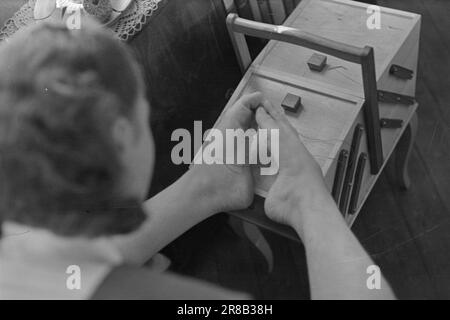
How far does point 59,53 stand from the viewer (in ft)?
1.46

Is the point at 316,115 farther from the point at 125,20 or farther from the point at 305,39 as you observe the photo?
the point at 125,20

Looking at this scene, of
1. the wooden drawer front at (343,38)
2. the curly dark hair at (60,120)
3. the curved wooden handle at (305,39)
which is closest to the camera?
the curly dark hair at (60,120)

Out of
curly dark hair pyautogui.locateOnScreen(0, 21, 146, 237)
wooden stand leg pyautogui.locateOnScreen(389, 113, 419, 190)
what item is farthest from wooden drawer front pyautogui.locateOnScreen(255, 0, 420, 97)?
curly dark hair pyautogui.locateOnScreen(0, 21, 146, 237)

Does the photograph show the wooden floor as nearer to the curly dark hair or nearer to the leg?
the leg

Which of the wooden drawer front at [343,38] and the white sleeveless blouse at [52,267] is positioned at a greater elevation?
the white sleeveless blouse at [52,267]

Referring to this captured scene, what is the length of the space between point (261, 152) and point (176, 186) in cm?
16

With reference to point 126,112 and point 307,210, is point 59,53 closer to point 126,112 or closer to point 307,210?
point 126,112

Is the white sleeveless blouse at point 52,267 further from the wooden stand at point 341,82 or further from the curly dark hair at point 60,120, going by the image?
the wooden stand at point 341,82

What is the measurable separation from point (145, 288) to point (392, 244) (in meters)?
0.81

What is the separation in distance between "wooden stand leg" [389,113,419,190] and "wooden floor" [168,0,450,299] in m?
0.02

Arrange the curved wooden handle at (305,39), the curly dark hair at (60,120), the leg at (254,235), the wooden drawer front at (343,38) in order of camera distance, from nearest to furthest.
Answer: the curly dark hair at (60,120) < the curved wooden handle at (305,39) < the wooden drawer front at (343,38) < the leg at (254,235)

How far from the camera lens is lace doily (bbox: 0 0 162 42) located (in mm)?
1043

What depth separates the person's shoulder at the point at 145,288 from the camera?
46cm

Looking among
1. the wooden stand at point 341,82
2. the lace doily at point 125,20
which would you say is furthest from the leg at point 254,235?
the lace doily at point 125,20
